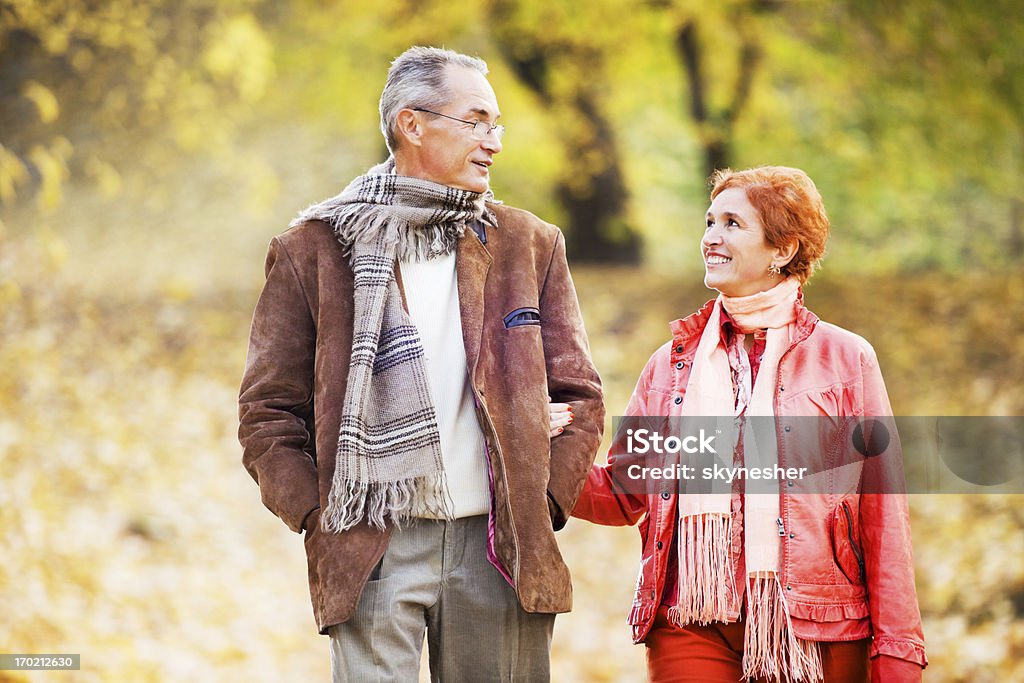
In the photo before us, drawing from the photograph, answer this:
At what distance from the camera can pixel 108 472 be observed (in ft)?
25.7

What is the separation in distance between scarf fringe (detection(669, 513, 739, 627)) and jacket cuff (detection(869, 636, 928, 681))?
1.09 ft

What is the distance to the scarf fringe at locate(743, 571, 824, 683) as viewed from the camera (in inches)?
104

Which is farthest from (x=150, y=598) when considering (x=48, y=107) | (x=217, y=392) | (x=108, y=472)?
(x=48, y=107)

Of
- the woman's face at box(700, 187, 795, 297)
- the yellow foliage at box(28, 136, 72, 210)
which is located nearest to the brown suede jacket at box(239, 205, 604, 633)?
the woman's face at box(700, 187, 795, 297)

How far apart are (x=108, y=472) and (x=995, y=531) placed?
5888 mm

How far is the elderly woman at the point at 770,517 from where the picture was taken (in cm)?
268

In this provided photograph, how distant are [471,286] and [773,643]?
42.8 inches

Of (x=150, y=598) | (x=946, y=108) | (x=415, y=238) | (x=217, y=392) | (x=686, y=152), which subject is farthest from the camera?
(x=686, y=152)

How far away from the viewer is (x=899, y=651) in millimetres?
2615

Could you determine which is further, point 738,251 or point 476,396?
point 738,251

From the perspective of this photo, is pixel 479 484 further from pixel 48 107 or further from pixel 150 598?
pixel 48 107

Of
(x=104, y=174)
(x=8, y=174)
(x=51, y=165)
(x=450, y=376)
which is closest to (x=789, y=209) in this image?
(x=450, y=376)

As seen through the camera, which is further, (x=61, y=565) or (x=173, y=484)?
(x=173, y=484)

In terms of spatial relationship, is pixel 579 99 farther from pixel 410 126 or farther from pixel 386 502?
pixel 386 502
